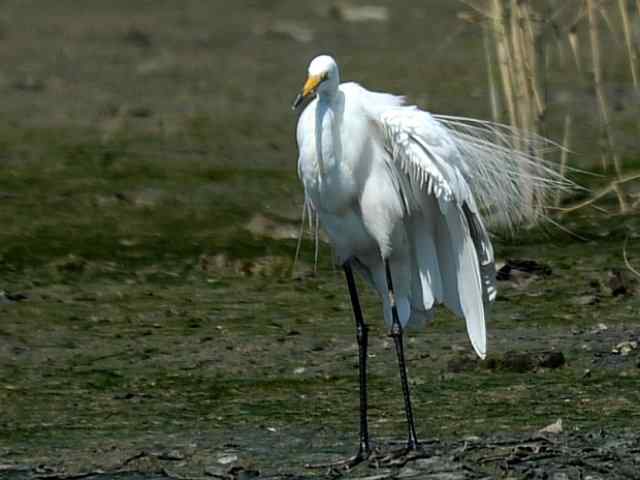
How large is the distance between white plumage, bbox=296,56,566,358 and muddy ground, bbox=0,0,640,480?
1.73 ft

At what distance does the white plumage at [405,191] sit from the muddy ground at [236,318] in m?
0.53

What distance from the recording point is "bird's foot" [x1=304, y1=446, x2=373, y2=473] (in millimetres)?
5688

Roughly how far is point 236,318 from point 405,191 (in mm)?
2123

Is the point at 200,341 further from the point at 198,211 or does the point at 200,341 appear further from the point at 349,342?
the point at 198,211

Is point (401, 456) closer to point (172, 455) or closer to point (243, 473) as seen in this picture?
point (243, 473)

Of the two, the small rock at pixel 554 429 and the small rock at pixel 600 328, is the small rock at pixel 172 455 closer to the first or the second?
the small rock at pixel 554 429

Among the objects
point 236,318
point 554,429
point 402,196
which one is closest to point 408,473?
point 554,429

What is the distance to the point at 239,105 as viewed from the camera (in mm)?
13547

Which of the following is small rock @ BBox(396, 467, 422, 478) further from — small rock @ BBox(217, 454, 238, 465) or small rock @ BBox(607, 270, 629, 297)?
small rock @ BBox(607, 270, 629, 297)

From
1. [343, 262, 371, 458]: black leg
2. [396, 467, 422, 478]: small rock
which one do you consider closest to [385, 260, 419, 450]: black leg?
[343, 262, 371, 458]: black leg

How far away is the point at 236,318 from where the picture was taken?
8016mm

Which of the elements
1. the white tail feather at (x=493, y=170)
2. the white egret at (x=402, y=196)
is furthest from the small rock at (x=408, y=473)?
the white tail feather at (x=493, y=170)

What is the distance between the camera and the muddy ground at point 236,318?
6.03 metres

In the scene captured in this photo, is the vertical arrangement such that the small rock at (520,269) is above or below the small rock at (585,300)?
above
